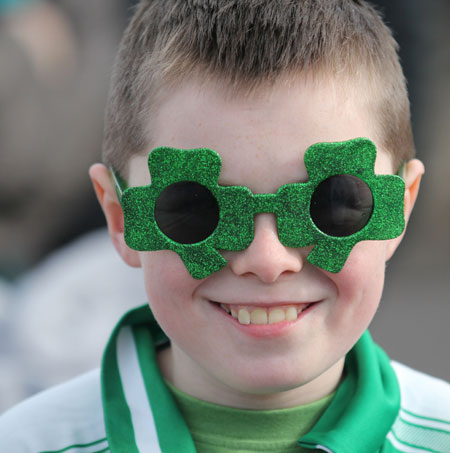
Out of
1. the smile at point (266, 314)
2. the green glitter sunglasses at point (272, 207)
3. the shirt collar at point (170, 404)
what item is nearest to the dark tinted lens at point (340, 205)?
the green glitter sunglasses at point (272, 207)

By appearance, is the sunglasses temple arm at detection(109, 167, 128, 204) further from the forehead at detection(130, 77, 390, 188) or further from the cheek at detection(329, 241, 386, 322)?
the cheek at detection(329, 241, 386, 322)

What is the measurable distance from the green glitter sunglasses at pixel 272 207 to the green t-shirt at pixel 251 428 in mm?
330

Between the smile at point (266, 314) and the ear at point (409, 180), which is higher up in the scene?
the ear at point (409, 180)

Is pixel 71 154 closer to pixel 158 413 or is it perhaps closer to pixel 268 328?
pixel 158 413

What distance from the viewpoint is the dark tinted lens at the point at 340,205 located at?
1.19 metres

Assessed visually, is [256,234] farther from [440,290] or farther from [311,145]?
[440,290]

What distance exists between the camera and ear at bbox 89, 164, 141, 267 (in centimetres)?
146

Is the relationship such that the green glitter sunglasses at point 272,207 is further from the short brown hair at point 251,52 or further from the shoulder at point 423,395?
the shoulder at point 423,395

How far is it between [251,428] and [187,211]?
0.46m

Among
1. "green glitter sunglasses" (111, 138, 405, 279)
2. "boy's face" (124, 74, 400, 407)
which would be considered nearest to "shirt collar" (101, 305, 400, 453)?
"boy's face" (124, 74, 400, 407)

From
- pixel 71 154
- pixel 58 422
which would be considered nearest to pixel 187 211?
pixel 58 422

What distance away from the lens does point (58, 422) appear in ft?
4.66

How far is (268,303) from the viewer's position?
123 centimetres

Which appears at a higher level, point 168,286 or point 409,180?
point 409,180
